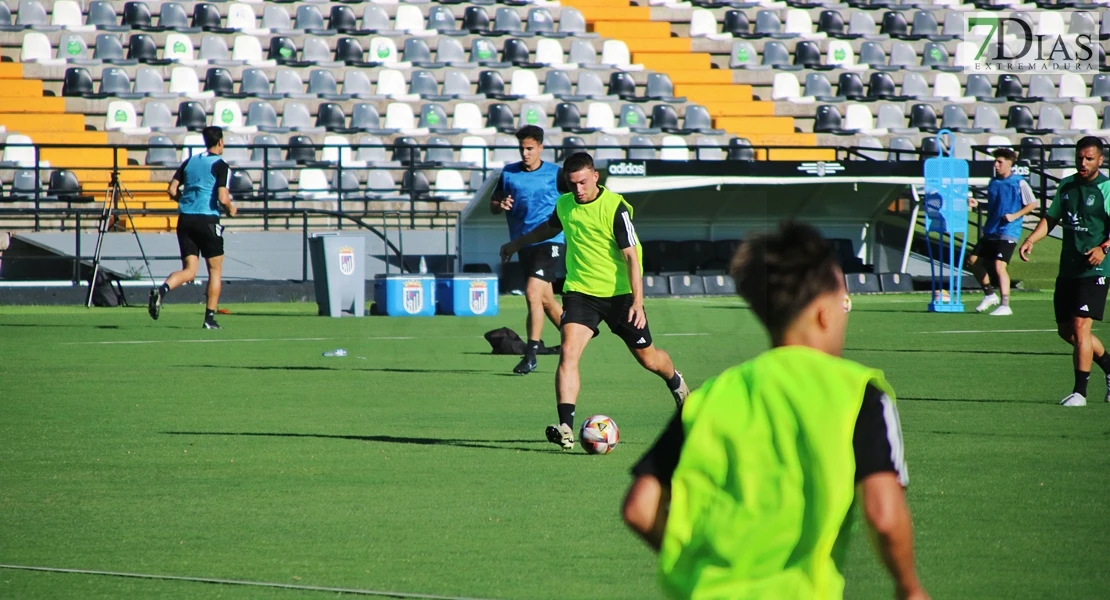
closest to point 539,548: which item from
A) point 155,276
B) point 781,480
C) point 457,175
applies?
point 781,480

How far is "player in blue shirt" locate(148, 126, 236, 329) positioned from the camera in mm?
17531

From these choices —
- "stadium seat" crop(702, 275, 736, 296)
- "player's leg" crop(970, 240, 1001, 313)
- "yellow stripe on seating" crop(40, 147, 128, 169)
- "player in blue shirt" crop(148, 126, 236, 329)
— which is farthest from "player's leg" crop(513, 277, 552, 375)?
"yellow stripe on seating" crop(40, 147, 128, 169)

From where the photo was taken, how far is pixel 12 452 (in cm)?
820

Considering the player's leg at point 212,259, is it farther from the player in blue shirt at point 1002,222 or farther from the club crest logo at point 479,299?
the player in blue shirt at point 1002,222

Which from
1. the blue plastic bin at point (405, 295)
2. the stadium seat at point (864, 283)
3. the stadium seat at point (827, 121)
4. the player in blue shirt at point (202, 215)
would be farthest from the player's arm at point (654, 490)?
the stadium seat at point (827, 121)

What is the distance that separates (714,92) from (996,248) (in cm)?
1269

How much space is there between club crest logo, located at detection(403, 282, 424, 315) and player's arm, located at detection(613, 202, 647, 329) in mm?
12451

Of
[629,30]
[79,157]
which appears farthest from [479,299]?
[629,30]

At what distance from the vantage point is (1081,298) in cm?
1027

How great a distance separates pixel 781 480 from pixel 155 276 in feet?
73.8

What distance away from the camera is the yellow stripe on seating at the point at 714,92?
32125mm

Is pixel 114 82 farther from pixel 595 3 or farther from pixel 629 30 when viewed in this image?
pixel 629 30

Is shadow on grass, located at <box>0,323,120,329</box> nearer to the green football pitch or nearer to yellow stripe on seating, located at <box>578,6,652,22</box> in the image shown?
the green football pitch

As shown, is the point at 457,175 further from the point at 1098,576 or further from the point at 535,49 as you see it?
the point at 1098,576
